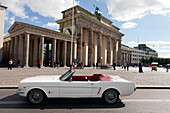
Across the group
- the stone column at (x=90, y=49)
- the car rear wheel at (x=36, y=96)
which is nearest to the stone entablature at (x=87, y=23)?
the stone column at (x=90, y=49)

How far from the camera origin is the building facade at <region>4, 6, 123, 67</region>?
78.0ft

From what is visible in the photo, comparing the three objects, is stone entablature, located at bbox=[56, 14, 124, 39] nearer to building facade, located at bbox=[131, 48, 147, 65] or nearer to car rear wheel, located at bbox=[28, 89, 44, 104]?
car rear wheel, located at bbox=[28, 89, 44, 104]

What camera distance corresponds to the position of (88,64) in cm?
3422

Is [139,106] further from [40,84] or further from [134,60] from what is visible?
[134,60]

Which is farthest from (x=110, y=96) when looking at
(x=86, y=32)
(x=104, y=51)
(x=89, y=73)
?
(x=104, y=51)

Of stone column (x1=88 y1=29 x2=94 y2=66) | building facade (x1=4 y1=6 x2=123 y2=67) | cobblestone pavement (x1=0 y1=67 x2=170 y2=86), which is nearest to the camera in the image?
cobblestone pavement (x1=0 y1=67 x2=170 y2=86)

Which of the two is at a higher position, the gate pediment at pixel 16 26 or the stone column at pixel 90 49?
the gate pediment at pixel 16 26

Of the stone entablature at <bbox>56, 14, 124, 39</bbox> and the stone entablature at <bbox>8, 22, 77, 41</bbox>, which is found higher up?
the stone entablature at <bbox>56, 14, 124, 39</bbox>

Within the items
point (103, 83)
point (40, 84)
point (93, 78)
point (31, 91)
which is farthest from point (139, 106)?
point (31, 91)

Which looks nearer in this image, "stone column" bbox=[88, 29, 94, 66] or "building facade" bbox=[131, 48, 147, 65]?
"stone column" bbox=[88, 29, 94, 66]

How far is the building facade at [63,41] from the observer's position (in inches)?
936

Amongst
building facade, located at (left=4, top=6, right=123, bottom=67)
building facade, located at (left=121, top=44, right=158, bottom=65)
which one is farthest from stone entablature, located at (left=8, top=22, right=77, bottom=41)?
building facade, located at (left=121, top=44, right=158, bottom=65)

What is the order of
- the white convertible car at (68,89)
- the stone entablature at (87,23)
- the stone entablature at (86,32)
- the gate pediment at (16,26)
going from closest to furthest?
the white convertible car at (68,89), the gate pediment at (16,26), the stone entablature at (86,32), the stone entablature at (87,23)

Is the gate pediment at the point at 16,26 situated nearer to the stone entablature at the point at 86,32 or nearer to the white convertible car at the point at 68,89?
the stone entablature at the point at 86,32
